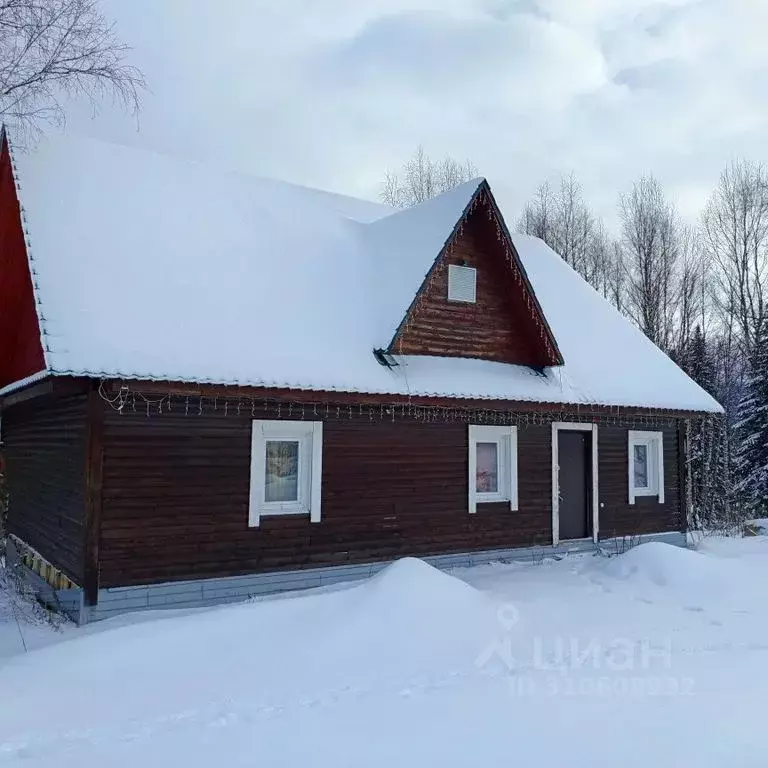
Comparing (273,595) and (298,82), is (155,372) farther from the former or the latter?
(298,82)

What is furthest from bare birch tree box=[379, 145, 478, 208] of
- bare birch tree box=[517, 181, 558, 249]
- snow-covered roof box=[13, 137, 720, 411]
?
snow-covered roof box=[13, 137, 720, 411]

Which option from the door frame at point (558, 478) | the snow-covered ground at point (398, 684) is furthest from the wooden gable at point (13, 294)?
the door frame at point (558, 478)

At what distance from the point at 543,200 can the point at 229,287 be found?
30.8 metres

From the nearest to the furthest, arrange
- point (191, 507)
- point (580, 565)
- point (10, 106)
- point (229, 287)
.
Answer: point (191, 507)
point (229, 287)
point (10, 106)
point (580, 565)

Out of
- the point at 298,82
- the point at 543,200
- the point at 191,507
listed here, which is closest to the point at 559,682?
the point at 191,507

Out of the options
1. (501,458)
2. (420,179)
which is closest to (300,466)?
(501,458)

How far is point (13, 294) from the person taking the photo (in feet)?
35.4

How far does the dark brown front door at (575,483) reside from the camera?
529 inches

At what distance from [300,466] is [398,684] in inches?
173

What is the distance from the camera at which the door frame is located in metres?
13.0

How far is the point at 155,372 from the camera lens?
27.2 feet

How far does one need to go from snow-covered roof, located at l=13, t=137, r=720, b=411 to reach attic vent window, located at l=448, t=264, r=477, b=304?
60cm

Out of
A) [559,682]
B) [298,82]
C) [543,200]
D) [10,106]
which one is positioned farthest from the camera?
[543,200]

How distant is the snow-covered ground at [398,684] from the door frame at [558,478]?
3.72 m
